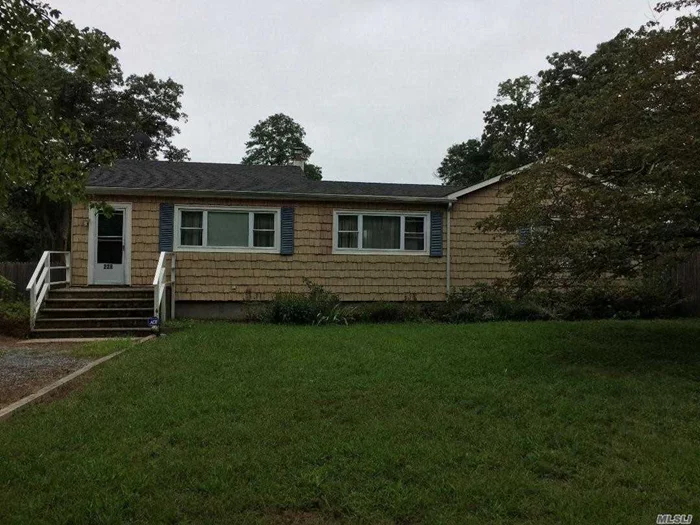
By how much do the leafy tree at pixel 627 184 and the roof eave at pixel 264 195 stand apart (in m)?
5.71

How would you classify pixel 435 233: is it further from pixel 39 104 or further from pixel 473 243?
pixel 39 104

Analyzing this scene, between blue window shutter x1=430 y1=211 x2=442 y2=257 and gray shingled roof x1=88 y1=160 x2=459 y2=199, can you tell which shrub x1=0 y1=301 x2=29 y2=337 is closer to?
gray shingled roof x1=88 y1=160 x2=459 y2=199

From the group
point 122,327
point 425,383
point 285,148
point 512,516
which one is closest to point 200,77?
point 122,327

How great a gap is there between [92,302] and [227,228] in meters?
3.26

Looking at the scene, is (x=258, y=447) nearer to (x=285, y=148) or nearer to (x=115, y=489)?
(x=115, y=489)

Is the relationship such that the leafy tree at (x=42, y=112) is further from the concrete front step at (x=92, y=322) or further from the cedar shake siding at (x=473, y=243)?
the cedar shake siding at (x=473, y=243)

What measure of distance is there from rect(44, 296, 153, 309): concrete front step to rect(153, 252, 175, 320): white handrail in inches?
16.8

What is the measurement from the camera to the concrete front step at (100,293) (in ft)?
36.7

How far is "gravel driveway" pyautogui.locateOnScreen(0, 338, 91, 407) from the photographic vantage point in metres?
6.23

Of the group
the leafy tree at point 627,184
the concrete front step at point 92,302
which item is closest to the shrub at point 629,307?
the leafy tree at point 627,184

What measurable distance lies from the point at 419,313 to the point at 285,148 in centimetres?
3845

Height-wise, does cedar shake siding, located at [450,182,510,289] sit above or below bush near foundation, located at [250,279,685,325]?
above

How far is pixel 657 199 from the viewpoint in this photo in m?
5.70

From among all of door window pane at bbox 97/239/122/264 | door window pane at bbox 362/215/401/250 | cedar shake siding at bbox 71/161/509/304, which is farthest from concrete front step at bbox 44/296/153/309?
door window pane at bbox 362/215/401/250
